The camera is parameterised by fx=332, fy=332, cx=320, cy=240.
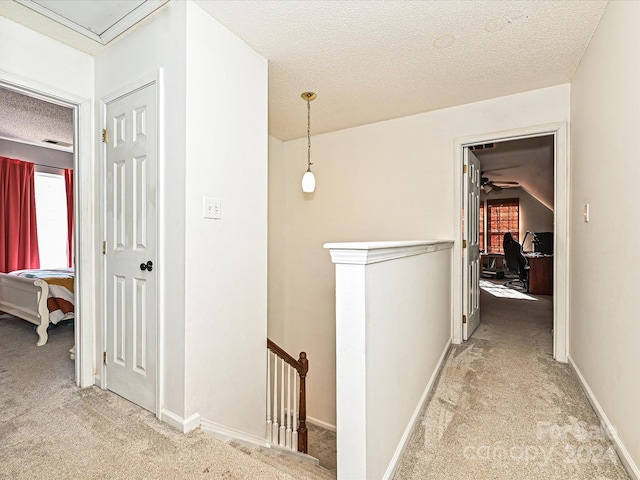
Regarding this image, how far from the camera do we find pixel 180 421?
178cm

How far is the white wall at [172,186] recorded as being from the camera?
1801 mm

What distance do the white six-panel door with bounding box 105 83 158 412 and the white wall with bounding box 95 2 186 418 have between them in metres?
0.09

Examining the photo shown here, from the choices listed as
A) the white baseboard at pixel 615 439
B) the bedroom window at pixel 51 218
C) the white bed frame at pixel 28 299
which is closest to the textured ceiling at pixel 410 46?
the white baseboard at pixel 615 439

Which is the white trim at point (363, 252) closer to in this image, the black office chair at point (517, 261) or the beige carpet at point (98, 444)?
the beige carpet at point (98, 444)

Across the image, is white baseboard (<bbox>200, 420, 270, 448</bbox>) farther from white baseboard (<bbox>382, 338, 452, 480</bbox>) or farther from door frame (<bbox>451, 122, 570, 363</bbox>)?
door frame (<bbox>451, 122, 570, 363</bbox>)

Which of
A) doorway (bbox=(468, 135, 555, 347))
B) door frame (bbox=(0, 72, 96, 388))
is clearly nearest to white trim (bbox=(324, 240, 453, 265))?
door frame (bbox=(0, 72, 96, 388))

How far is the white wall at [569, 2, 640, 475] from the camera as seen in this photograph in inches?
58.9

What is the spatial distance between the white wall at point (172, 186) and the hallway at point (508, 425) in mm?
1294

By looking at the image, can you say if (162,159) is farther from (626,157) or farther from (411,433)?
(626,157)

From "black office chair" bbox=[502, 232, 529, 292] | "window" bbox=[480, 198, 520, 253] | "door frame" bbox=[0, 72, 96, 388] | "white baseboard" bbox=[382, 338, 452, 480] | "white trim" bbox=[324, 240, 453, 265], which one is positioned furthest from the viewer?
"window" bbox=[480, 198, 520, 253]

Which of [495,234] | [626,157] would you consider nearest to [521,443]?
[626,157]

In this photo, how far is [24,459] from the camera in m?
1.53

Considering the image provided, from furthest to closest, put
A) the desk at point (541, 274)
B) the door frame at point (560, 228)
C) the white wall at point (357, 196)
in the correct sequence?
the desk at point (541, 274) < the white wall at point (357, 196) < the door frame at point (560, 228)

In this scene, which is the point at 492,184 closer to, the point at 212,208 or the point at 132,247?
the point at 212,208
